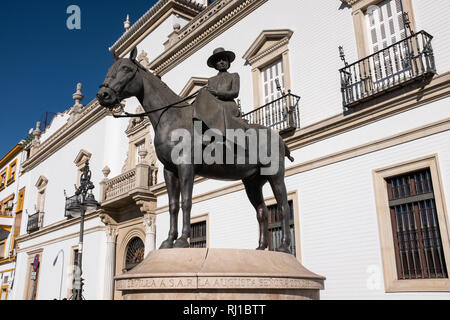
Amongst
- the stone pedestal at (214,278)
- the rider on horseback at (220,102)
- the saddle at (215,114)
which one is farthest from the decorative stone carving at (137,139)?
the stone pedestal at (214,278)

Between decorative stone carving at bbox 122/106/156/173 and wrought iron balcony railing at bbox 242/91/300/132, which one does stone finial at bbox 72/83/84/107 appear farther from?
A: wrought iron balcony railing at bbox 242/91/300/132

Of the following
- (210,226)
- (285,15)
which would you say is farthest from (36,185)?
(285,15)

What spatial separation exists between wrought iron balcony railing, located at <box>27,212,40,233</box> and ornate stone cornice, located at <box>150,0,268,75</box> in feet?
45.5

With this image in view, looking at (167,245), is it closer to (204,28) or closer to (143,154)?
(204,28)

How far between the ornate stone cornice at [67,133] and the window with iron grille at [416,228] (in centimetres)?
1631

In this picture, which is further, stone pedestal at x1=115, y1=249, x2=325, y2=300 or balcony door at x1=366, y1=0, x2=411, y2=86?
balcony door at x1=366, y1=0, x2=411, y2=86

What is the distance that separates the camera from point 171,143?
14.9ft

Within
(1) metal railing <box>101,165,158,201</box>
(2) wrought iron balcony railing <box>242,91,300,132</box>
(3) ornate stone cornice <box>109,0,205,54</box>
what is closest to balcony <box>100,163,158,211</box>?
(1) metal railing <box>101,165,158,201</box>

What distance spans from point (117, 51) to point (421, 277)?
19.7 meters

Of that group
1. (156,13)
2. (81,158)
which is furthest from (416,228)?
(81,158)

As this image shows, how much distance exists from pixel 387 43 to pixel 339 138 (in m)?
2.52

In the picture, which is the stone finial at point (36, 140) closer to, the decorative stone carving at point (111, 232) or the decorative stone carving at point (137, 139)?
the decorative stone carving at point (137, 139)

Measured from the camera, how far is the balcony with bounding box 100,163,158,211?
17062 mm
